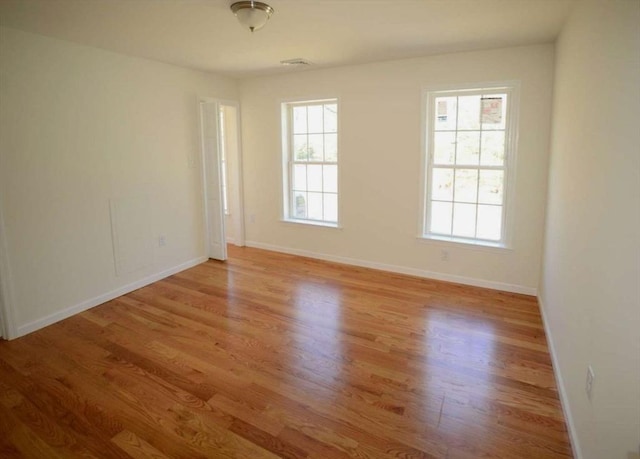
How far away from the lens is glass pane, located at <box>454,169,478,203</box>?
392 centimetres

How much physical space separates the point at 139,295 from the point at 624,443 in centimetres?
391

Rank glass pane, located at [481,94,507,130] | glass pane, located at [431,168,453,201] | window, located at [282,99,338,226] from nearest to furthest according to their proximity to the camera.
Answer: glass pane, located at [481,94,507,130] < glass pane, located at [431,168,453,201] < window, located at [282,99,338,226]

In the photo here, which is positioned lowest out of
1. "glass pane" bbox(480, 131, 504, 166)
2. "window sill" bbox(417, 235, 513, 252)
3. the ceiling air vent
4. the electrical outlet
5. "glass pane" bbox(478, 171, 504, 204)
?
the electrical outlet

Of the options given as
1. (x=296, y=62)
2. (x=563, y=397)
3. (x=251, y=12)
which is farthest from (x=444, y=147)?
(x=563, y=397)

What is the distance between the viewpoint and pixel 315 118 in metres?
4.83

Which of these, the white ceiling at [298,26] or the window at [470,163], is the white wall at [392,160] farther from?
the white ceiling at [298,26]

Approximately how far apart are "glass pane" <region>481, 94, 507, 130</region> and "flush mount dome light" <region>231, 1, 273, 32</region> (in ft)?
7.82

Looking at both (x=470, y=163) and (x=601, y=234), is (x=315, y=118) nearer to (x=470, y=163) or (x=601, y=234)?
(x=470, y=163)

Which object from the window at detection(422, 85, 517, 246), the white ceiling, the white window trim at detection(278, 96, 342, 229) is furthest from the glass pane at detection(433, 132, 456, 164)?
the white window trim at detection(278, 96, 342, 229)

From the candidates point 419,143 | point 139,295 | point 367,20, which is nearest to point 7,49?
point 139,295

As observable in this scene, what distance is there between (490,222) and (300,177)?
250 cm

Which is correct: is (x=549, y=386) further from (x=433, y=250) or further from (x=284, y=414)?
(x=433, y=250)

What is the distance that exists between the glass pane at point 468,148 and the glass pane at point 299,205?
2.12m

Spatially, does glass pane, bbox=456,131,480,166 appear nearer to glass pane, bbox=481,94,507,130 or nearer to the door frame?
glass pane, bbox=481,94,507,130
